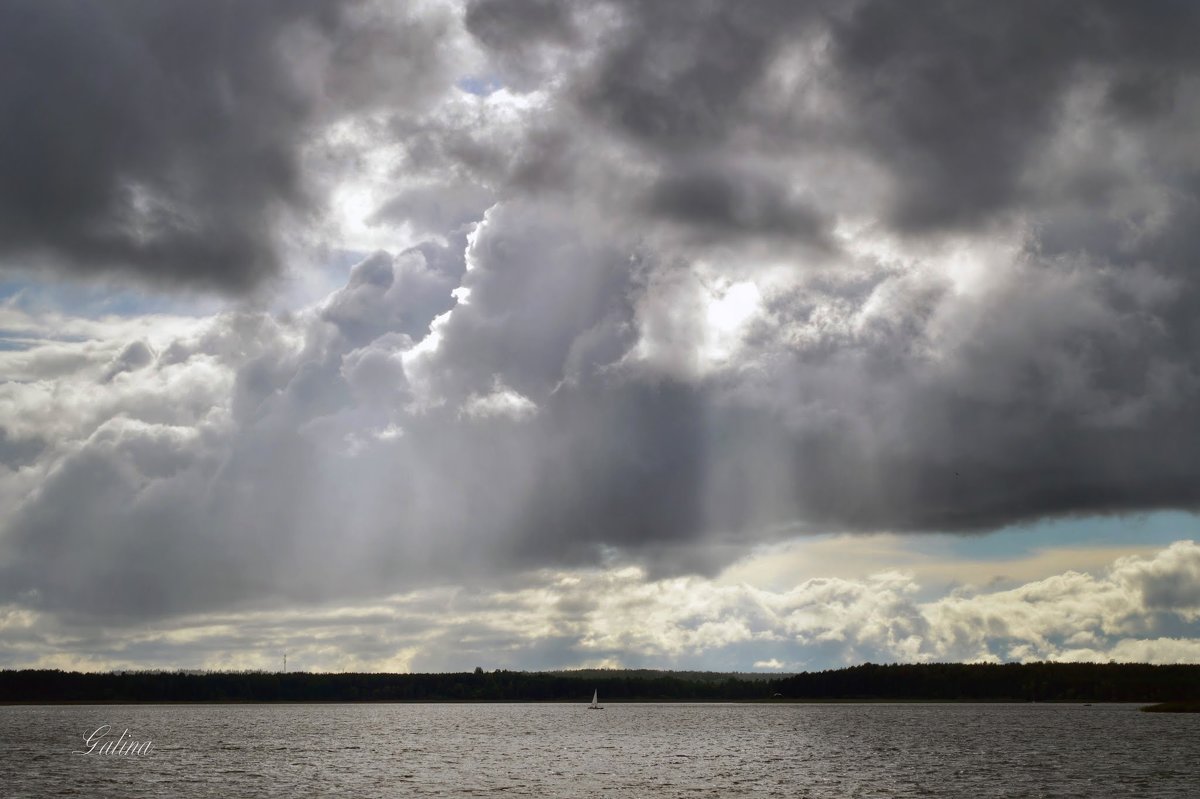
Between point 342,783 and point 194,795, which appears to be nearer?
point 194,795

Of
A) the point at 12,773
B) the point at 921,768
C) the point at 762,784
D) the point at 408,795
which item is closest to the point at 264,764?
the point at 12,773

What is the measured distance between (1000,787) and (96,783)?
96.1 m

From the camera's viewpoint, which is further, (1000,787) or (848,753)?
(848,753)

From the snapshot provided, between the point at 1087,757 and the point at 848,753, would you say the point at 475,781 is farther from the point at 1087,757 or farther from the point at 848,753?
the point at 1087,757

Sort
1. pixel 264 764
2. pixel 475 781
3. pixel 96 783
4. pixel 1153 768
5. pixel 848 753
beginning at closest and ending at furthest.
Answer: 1. pixel 96 783
2. pixel 475 781
3. pixel 1153 768
4. pixel 264 764
5. pixel 848 753

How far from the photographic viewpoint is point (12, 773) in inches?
5276

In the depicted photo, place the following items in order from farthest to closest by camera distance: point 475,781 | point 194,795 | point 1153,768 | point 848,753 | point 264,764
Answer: point 848,753 → point 264,764 → point 1153,768 → point 475,781 → point 194,795

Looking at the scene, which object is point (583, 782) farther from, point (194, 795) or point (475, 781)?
point (194, 795)

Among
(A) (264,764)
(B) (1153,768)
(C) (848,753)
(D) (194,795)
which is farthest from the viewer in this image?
(C) (848,753)

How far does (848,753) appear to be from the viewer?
181625 mm

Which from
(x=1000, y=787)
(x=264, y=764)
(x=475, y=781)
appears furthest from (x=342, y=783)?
(x=1000, y=787)

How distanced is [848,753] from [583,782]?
228 ft

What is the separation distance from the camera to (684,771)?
143750 millimetres

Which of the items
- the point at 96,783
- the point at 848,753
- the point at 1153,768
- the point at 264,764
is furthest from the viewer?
the point at 848,753
